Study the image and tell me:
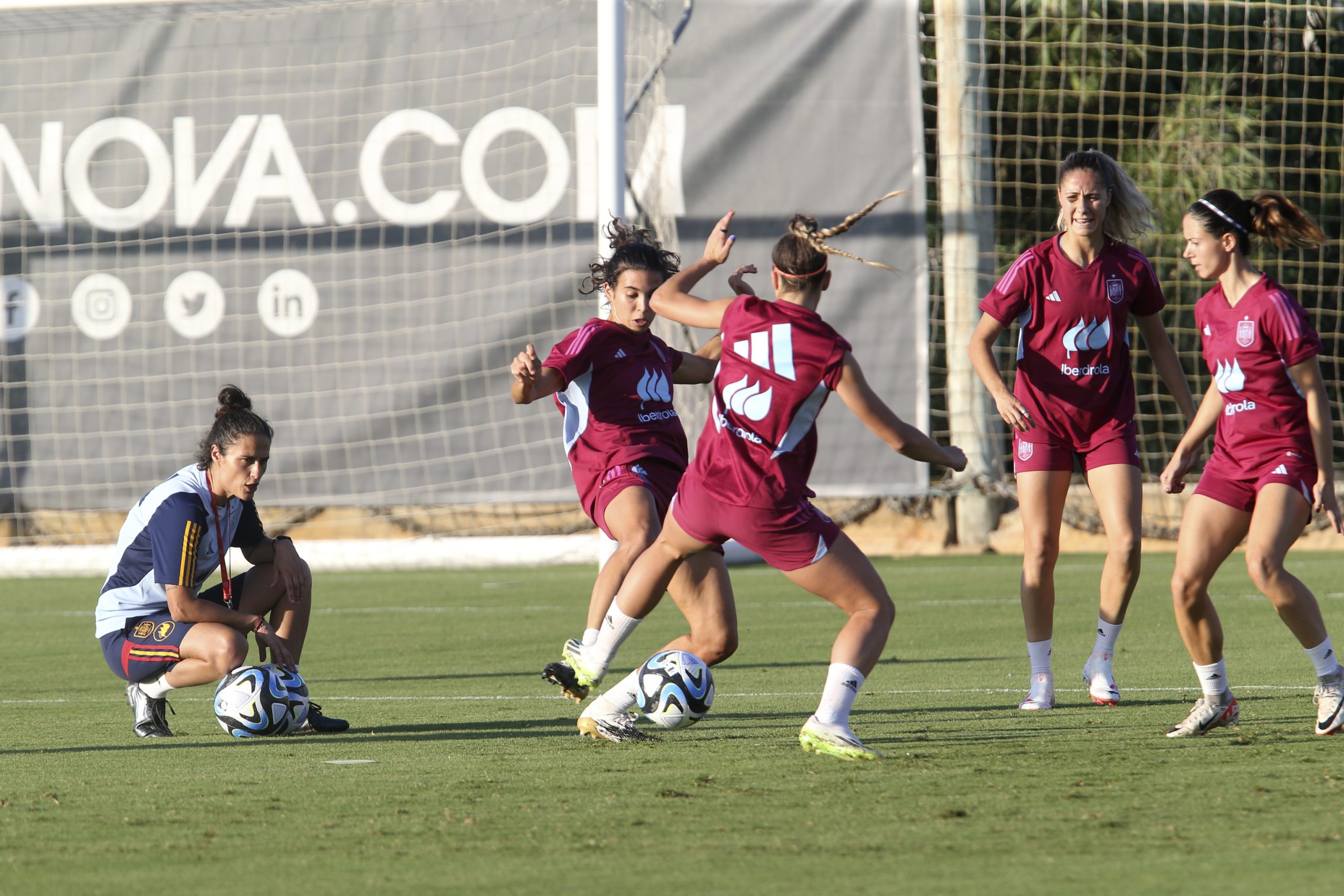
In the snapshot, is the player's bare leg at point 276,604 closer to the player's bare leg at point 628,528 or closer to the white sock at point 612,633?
the player's bare leg at point 628,528

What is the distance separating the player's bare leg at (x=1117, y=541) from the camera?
241 inches

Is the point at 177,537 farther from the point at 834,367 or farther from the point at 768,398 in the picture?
the point at 834,367

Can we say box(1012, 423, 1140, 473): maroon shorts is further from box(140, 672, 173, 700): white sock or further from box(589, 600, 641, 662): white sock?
box(140, 672, 173, 700): white sock

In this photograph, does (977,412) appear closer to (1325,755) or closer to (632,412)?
(632,412)

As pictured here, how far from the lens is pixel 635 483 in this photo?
627 cm

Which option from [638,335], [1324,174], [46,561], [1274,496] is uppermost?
[1324,174]

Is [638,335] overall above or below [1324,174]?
below

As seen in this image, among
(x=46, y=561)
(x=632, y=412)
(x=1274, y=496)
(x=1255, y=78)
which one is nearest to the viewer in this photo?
(x=1274, y=496)

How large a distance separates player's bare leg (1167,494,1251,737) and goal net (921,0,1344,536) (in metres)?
8.86

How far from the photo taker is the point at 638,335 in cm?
637

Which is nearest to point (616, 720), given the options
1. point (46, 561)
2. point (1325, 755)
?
point (1325, 755)

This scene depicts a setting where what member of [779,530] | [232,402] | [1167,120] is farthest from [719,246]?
[1167,120]

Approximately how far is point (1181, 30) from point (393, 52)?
23.2 feet

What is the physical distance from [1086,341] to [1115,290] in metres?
0.23
